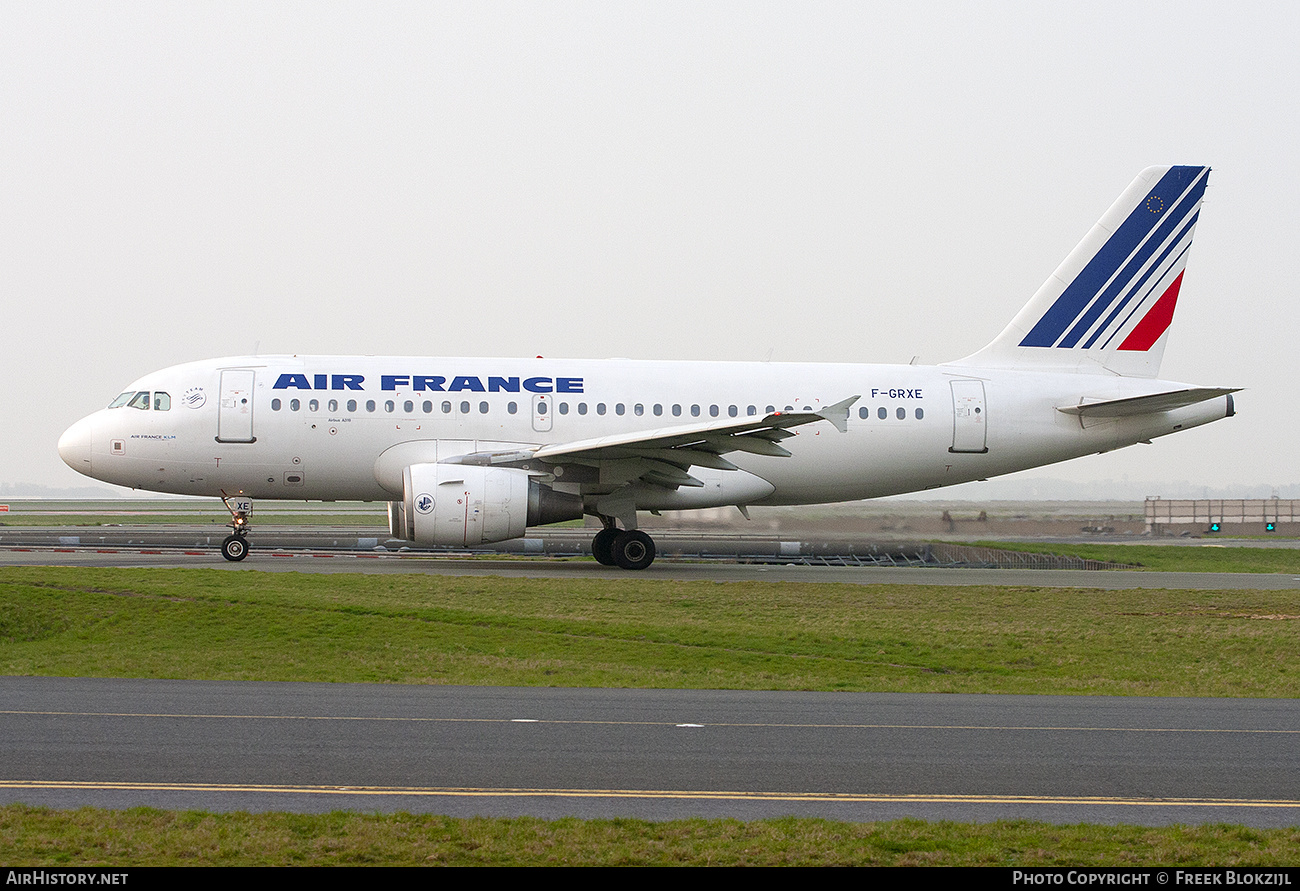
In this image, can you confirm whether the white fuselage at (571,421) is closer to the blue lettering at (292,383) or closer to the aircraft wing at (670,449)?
the blue lettering at (292,383)

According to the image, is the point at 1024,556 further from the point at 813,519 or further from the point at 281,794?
the point at 281,794

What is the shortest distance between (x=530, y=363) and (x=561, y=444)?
2092mm

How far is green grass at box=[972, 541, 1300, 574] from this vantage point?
30.8 metres

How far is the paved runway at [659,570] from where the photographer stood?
77.7 feet

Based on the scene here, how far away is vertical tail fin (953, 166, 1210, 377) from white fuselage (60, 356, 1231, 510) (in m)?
0.64

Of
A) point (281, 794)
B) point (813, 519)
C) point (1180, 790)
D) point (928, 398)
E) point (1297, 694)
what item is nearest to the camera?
point (281, 794)

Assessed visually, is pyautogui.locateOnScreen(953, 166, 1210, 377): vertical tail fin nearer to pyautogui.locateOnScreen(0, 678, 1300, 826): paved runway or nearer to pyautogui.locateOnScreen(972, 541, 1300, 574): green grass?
pyautogui.locateOnScreen(972, 541, 1300, 574): green grass

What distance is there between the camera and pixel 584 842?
6168 millimetres

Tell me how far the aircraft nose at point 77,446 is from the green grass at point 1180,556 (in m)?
22.8

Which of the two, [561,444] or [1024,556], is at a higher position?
[561,444]

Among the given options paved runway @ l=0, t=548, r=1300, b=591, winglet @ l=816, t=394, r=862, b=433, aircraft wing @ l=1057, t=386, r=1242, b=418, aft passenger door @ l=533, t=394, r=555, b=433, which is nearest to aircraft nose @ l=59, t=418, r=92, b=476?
paved runway @ l=0, t=548, r=1300, b=591

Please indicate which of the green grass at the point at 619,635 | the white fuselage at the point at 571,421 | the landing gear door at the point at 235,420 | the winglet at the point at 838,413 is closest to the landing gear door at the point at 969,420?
the white fuselage at the point at 571,421

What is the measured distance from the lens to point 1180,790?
7.79 metres
